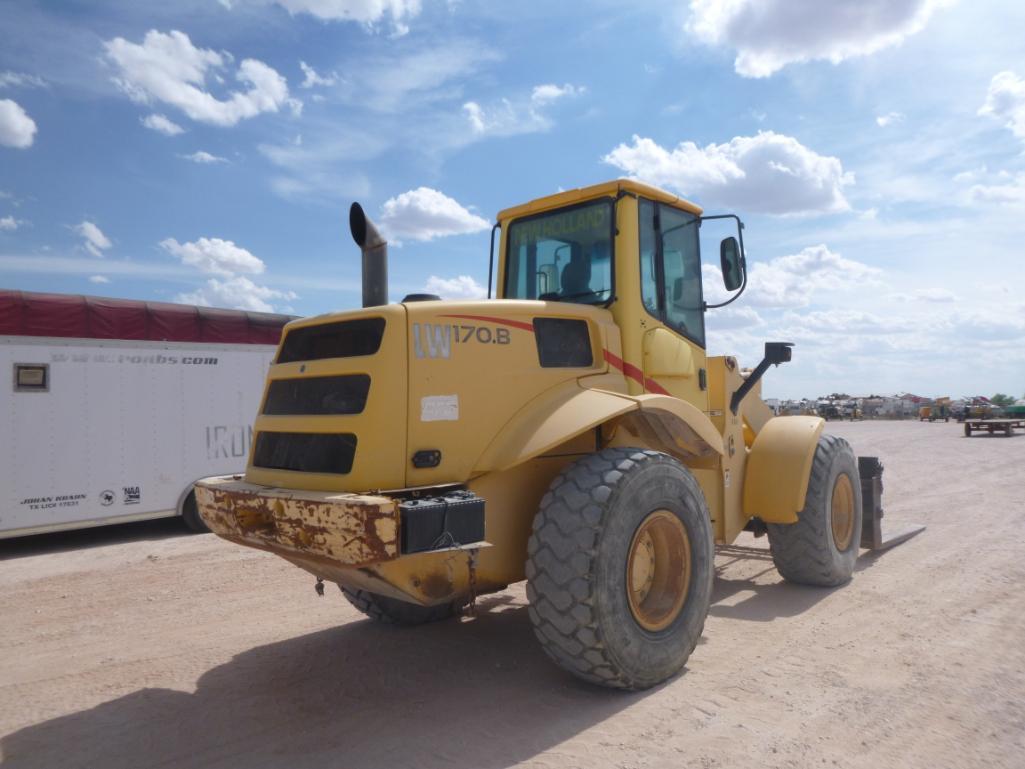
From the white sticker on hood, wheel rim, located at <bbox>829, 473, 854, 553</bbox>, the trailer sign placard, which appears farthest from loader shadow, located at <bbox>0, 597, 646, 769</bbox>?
the trailer sign placard

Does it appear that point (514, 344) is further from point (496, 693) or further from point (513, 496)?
point (496, 693)

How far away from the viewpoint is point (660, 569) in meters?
4.64

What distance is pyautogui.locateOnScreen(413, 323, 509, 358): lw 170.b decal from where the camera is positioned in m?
3.98

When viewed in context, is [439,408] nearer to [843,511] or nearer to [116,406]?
[843,511]

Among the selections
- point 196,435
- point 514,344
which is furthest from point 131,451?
point 514,344

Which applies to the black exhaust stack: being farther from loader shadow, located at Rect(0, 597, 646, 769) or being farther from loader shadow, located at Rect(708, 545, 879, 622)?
loader shadow, located at Rect(708, 545, 879, 622)

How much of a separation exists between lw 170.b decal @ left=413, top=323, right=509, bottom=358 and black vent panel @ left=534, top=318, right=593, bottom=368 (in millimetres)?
404

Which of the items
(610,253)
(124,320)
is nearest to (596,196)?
(610,253)

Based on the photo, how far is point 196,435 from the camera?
1095 centimetres

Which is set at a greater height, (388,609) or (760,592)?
(388,609)

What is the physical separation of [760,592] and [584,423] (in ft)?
10.9

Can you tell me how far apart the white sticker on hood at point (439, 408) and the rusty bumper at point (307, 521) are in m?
0.57

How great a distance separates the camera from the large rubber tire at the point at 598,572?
3.91 meters

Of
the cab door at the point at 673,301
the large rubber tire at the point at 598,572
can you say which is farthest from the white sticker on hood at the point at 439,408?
the cab door at the point at 673,301
